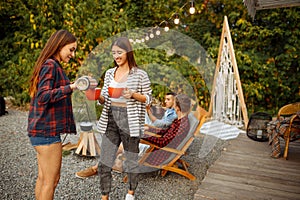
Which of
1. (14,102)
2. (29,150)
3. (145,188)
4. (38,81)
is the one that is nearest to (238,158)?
(145,188)

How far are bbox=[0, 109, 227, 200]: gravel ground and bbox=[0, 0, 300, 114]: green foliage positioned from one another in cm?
245

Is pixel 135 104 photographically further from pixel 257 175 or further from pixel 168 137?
pixel 257 175

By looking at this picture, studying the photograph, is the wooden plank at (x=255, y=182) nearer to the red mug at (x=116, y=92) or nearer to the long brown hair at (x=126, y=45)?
the red mug at (x=116, y=92)

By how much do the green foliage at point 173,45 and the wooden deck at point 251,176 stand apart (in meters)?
3.12

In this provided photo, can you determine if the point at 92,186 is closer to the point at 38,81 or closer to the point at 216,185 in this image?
the point at 216,185

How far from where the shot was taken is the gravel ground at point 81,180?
248 centimetres

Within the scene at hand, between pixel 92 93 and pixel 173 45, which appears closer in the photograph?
pixel 92 93

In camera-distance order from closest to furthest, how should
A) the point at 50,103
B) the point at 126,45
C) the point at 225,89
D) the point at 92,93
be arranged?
the point at 50,103 < the point at 92,93 < the point at 126,45 < the point at 225,89

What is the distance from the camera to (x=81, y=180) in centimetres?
278

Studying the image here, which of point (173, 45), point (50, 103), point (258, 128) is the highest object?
point (173, 45)

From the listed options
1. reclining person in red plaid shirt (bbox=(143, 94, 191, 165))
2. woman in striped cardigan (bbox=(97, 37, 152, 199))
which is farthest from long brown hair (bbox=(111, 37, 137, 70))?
reclining person in red plaid shirt (bbox=(143, 94, 191, 165))

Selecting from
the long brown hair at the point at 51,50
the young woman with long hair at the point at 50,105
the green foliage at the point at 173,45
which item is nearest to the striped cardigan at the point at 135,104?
the young woman with long hair at the point at 50,105

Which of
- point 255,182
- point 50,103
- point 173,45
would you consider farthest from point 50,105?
point 173,45

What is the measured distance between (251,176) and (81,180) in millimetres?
1591
